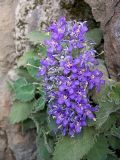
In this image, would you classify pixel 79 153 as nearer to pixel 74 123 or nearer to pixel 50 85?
pixel 74 123

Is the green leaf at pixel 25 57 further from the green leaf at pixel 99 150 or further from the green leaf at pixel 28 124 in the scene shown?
the green leaf at pixel 99 150

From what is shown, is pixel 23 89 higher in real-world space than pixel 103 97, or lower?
lower

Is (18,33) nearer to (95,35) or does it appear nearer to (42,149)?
(95,35)

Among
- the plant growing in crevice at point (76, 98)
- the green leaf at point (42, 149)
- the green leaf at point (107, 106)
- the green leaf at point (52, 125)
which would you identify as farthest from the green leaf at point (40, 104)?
the green leaf at point (107, 106)

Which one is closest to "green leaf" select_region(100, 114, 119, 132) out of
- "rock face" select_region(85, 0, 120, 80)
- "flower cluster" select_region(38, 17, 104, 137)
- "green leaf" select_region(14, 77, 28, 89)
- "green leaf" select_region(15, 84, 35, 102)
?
"flower cluster" select_region(38, 17, 104, 137)

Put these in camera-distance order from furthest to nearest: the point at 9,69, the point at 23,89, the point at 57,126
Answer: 1. the point at 9,69
2. the point at 23,89
3. the point at 57,126

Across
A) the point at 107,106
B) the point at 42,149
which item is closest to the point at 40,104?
the point at 42,149

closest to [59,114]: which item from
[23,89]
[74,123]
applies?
[74,123]
